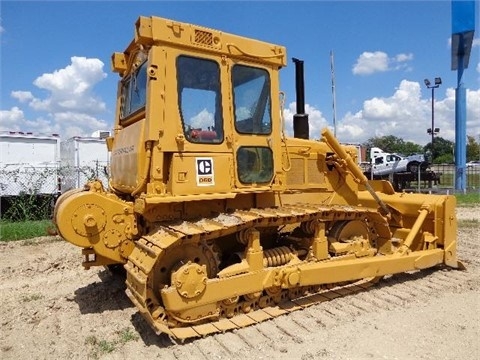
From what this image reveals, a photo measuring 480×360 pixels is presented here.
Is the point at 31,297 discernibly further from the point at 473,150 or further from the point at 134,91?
the point at 473,150

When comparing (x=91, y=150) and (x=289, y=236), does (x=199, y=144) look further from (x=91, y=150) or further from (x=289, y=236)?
(x=91, y=150)

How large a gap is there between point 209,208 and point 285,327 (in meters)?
1.52

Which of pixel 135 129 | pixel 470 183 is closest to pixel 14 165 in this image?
pixel 135 129

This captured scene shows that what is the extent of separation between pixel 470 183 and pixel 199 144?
25.8 metres

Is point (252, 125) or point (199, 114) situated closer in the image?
point (199, 114)

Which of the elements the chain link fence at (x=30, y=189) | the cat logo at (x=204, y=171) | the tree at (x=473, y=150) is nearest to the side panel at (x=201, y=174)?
the cat logo at (x=204, y=171)

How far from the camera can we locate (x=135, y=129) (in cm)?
500

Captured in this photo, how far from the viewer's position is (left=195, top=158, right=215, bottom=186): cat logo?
4.64 m

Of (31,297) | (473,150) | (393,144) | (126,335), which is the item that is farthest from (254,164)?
(393,144)

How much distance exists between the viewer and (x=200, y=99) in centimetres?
478

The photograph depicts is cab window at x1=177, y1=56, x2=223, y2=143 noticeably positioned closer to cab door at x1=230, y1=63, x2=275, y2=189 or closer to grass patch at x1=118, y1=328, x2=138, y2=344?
cab door at x1=230, y1=63, x2=275, y2=189

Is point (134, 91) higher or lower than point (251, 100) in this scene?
higher

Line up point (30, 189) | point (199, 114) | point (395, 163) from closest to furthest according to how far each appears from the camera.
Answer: point (199, 114) < point (30, 189) < point (395, 163)

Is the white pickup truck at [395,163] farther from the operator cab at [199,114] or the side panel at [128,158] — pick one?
the side panel at [128,158]
